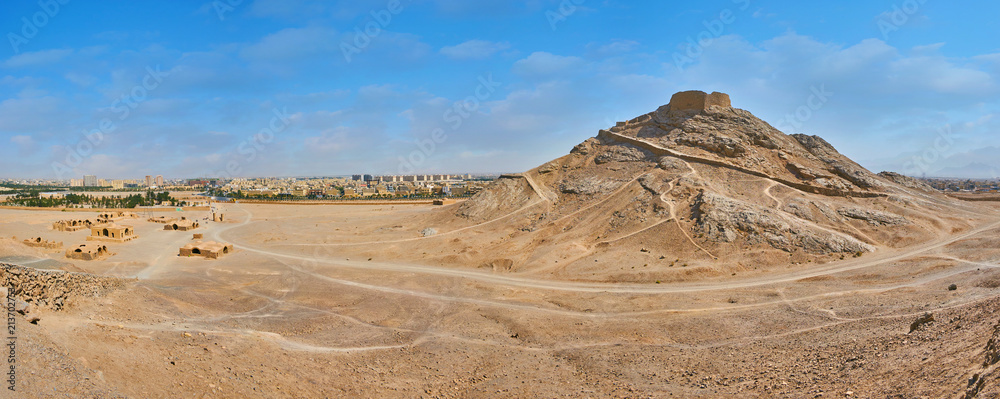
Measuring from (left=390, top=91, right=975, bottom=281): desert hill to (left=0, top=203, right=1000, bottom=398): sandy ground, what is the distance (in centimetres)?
171

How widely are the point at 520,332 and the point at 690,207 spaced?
Result: 21516 millimetres

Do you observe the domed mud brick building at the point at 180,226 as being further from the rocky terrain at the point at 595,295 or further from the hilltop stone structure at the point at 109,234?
the hilltop stone structure at the point at 109,234

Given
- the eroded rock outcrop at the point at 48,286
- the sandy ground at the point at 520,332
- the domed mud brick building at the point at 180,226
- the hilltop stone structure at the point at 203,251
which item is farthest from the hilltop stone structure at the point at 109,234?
the eroded rock outcrop at the point at 48,286

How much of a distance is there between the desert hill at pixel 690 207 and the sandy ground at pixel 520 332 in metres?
1.71

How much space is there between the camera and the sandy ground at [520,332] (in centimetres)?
1105

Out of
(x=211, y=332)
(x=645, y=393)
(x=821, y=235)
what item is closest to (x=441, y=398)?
(x=645, y=393)

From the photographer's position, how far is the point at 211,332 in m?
15.7

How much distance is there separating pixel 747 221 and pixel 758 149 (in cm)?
1808

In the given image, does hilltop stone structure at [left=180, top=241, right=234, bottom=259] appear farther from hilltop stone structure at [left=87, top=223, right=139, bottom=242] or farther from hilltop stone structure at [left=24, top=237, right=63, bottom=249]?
hilltop stone structure at [left=87, top=223, right=139, bottom=242]

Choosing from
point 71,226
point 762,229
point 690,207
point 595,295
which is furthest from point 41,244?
point 762,229

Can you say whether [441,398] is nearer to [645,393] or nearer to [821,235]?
[645,393]

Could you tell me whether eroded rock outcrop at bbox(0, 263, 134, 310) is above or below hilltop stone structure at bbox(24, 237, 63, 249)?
above

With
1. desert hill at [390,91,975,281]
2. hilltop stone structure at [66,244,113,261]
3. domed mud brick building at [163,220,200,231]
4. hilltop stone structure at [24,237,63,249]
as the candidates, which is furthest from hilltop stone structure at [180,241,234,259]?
domed mud brick building at [163,220,200,231]

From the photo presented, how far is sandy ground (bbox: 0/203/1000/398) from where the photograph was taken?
36.3 ft
